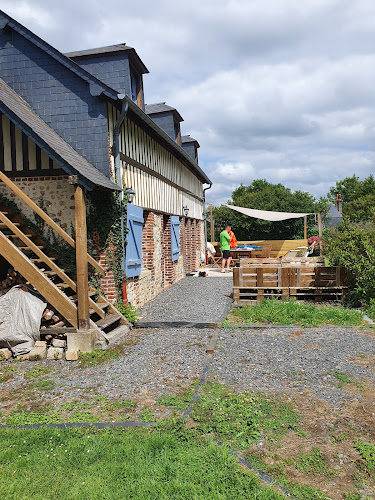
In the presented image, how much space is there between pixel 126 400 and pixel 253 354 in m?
2.05

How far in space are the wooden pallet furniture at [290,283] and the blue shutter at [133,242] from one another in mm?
2192

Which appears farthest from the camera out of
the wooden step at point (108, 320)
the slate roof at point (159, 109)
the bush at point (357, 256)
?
the slate roof at point (159, 109)

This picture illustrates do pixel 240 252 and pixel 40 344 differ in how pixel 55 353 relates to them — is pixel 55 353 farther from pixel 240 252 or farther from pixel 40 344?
pixel 240 252

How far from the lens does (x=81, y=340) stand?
5988mm

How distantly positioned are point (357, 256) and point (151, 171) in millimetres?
5347

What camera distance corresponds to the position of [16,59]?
788cm

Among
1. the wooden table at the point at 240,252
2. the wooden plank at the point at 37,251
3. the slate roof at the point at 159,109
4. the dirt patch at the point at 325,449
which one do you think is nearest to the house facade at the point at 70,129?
the wooden plank at the point at 37,251

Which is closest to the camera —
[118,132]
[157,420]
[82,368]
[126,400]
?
A: [157,420]

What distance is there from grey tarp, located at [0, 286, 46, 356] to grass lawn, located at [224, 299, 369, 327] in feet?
10.8

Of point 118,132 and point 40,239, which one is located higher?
point 118,132

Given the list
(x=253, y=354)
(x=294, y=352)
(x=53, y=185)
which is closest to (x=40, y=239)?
(x=53, y=185)

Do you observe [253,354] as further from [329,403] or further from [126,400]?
[126,400]

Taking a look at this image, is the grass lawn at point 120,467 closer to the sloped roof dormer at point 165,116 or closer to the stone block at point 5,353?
the stone block at point 5,353

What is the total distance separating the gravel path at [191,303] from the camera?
26.1 ft
